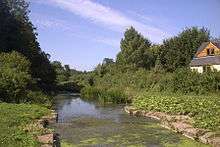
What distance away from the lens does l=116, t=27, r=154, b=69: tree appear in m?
75.6

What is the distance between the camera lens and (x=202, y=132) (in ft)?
59.0

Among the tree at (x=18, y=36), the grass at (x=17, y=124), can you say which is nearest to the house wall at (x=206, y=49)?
the tree at (x=18, y=36)

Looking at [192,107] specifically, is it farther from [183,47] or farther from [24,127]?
[183,47]

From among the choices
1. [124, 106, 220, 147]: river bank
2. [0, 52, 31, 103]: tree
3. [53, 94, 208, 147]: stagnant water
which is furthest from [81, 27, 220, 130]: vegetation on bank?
[0, 52, 31, 103]: tree

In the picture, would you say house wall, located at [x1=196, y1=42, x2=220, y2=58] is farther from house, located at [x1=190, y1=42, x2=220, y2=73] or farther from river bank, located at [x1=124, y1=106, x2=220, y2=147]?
river bank, located at [x1=124, y1=106, x2=220, y2=147]

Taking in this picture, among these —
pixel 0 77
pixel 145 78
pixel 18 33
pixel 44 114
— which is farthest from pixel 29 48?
pixel 44 114

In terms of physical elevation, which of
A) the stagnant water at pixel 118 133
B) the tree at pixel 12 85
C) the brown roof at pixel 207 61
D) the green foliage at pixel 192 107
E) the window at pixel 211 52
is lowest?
the stagnant water at pixel 118 133

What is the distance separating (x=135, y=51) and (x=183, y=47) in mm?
8731

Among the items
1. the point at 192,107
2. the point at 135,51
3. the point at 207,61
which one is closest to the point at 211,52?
the point at 207,61

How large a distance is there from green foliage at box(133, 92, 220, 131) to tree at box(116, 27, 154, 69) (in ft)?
141

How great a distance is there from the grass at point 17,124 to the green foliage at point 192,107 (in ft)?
24.7

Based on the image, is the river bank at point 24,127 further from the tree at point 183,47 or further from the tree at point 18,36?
the tree at point 183,47

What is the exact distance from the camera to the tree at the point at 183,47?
71062 millimetres

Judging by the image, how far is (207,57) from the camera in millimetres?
58125
